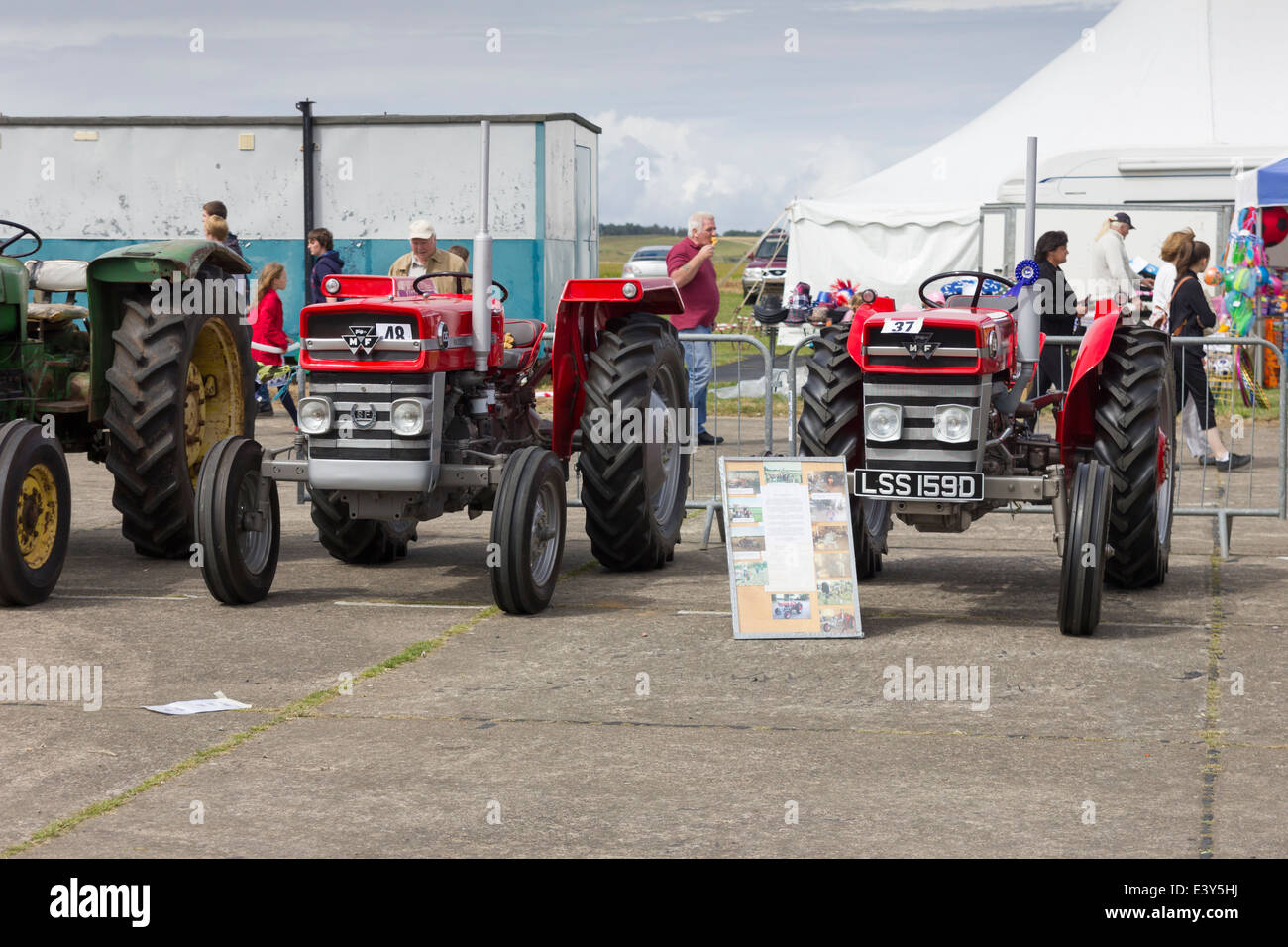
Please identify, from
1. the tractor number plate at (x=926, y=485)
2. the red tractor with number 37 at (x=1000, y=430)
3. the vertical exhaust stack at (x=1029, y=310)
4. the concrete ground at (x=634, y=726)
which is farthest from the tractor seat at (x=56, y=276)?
the vertical exhaust stack at (x=1029, y=310)

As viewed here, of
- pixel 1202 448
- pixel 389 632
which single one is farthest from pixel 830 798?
pixel 1202 448

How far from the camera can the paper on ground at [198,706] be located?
18.7 feet

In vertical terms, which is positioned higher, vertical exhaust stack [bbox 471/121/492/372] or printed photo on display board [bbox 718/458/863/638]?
vertical exhaust stack [bbox 471/121/492/372]

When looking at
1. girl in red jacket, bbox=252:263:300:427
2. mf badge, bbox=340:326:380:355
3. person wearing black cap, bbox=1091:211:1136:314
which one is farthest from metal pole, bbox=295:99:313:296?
mf badge, bbox=340:326:380:355

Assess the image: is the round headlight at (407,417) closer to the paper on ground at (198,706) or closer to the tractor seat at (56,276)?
the paper on ground at (198,706)

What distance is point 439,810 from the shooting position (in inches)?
183

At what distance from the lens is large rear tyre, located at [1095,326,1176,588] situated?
7.44 m

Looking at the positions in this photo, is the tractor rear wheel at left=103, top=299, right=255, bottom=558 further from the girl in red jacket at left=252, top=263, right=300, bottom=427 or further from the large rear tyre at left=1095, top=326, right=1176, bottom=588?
the girl in red jacket at left=252, top=263, right=300, bottom=427

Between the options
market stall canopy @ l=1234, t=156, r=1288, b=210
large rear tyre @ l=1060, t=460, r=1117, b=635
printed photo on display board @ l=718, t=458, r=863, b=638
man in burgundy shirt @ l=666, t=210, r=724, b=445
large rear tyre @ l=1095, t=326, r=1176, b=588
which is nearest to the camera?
large rear tyre @ l=1060, t=460, r=1117, b=635

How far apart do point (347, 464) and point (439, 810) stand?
2.83 meters

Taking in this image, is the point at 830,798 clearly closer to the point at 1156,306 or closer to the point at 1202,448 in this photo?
the point at 1202,448

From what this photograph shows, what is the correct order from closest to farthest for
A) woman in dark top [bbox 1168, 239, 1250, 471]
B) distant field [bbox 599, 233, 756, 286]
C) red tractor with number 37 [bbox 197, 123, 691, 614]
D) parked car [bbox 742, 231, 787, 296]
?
red tractor with number 37 [bbox 197, 123, 691, 614], woman in dark top [bbox 1168, 239, 1250, 471], parked car [bbox 742, 231, 787, 296], distant field [bbox 599, 233, 756, 286]

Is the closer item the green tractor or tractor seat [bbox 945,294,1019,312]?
tractor seat [bbox 945,294,1019,312]

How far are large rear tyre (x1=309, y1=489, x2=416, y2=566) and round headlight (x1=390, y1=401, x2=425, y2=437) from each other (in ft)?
3.99
